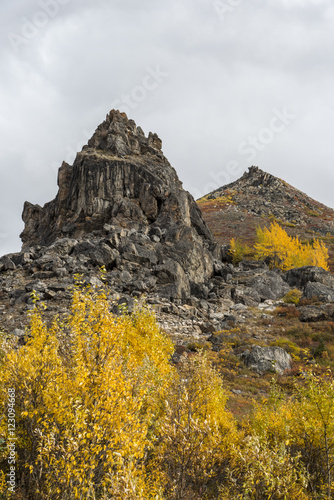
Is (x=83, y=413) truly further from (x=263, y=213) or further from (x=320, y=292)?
(x=263, y=213)

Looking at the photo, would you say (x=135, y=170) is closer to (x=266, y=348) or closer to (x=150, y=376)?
(x=266, y=348)

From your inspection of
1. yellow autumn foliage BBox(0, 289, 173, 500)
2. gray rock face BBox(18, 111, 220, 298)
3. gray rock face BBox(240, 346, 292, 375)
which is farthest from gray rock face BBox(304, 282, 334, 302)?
yellow autumn foliage BBox(0, 289, 173, 500)

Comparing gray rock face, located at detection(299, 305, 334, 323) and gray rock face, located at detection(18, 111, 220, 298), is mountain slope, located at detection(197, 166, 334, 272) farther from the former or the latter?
gray rock face, located at detection(299, 305, 334, 323)

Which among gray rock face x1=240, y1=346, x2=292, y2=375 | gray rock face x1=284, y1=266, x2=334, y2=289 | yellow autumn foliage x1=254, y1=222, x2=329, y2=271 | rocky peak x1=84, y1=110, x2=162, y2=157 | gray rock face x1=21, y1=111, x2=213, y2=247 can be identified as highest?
rocky peak x1=84, y1=110, x2=162, y2=157

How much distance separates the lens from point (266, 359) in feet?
96.4

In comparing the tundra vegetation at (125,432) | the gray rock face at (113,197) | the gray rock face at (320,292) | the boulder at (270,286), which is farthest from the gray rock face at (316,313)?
the tundra vegetation at (125,432)

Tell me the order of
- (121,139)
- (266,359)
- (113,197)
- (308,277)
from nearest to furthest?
(266,359), (308,277), (113,197), (121,139)

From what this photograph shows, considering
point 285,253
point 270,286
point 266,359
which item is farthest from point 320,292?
point 285,253

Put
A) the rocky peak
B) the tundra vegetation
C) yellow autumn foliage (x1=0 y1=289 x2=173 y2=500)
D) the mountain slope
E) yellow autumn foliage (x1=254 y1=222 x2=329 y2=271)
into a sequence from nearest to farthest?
1. yellow autumn foliage (x1=0 y1=289 x2=173 y2=500)
2. the tundra vegetation
3. the rocky peak
4. yellow autumn foliage (x1=254 y1=222 x2=329 y2=271)
5. the mountain slope

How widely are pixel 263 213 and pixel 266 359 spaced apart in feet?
362

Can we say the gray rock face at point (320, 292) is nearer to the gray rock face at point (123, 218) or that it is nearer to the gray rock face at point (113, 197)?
the gray rock face at point (123, 218)

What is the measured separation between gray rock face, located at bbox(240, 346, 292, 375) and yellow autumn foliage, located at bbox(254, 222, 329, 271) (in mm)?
46602

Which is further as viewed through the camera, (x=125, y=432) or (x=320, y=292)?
(x=320, y=292)

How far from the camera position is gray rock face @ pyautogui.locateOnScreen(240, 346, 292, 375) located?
1128 inches
